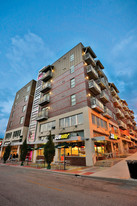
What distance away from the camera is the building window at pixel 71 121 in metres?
19.0

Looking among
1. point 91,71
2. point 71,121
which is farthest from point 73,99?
point 91,71

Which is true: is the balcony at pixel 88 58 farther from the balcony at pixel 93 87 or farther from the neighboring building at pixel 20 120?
the neighboring building at pixel 20 120

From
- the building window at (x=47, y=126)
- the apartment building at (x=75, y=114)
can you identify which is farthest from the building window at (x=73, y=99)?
the building window at (x=47, y=126)

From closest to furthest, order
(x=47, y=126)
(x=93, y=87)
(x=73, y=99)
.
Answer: (x=93, y=87), (x=73, y=99), (x=47, y=126)

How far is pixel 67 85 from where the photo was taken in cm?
2400

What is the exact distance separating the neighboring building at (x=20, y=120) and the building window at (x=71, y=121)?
1510cm

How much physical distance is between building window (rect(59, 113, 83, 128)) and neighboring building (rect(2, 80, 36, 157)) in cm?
1510

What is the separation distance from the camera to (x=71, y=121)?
1998cm

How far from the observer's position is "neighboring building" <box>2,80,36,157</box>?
31.4m

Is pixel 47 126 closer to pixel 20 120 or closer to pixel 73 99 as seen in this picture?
pixel 73 99

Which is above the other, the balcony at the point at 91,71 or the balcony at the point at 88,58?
the balcony at the point at 88,58

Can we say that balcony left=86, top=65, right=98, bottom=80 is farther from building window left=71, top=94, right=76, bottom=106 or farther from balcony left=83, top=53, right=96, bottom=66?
building window left=71, top=94, right=76, bottom=106

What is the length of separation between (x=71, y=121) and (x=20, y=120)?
846 inches

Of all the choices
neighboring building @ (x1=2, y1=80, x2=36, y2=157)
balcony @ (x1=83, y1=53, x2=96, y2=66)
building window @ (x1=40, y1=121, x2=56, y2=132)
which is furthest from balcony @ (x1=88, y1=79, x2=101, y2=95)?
neighboring building @ (x1=2, y1=80, x2=36, y2=157)
